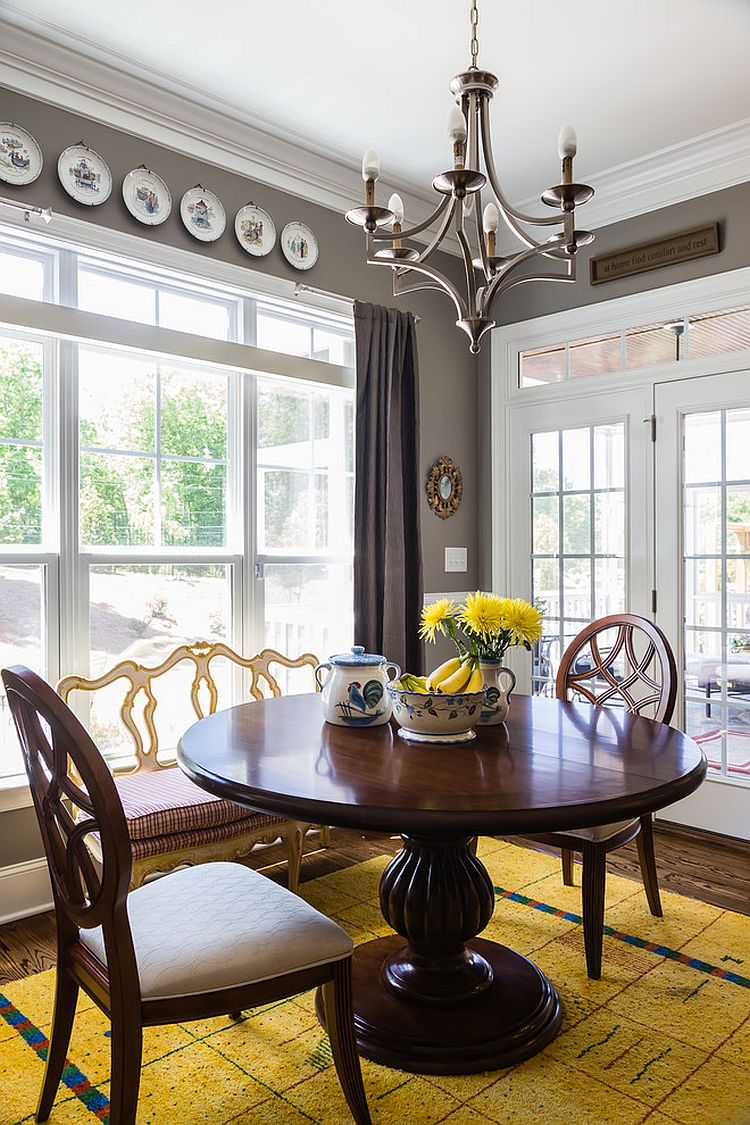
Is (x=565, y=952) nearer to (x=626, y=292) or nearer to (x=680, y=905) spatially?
(x=680, y=905)

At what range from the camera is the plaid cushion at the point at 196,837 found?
7.92ft

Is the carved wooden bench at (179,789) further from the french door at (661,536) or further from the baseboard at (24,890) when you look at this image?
the french door at (661,536)

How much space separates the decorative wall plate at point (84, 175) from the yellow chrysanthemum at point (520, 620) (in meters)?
2.04

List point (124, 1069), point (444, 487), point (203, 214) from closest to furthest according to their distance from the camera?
1. point (124, 1069)
2. point (203, 214)
3. point (444, 487)

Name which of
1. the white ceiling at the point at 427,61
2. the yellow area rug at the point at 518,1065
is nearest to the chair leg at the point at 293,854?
the yellow area rug at the point at 518,1065

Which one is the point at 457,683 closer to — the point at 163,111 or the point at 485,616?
the point at 485,616

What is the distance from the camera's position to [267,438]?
3527mm

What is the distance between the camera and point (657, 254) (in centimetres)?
366

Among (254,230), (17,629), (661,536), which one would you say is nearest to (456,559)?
(661,536)

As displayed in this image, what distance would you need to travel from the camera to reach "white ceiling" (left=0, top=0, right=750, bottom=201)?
258 centimetres

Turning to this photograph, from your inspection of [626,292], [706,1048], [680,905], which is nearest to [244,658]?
[680,905]

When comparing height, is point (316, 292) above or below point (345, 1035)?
above

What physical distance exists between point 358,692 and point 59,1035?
0.98 m

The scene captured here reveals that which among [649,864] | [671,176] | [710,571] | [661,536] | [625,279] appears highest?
[671,176]
